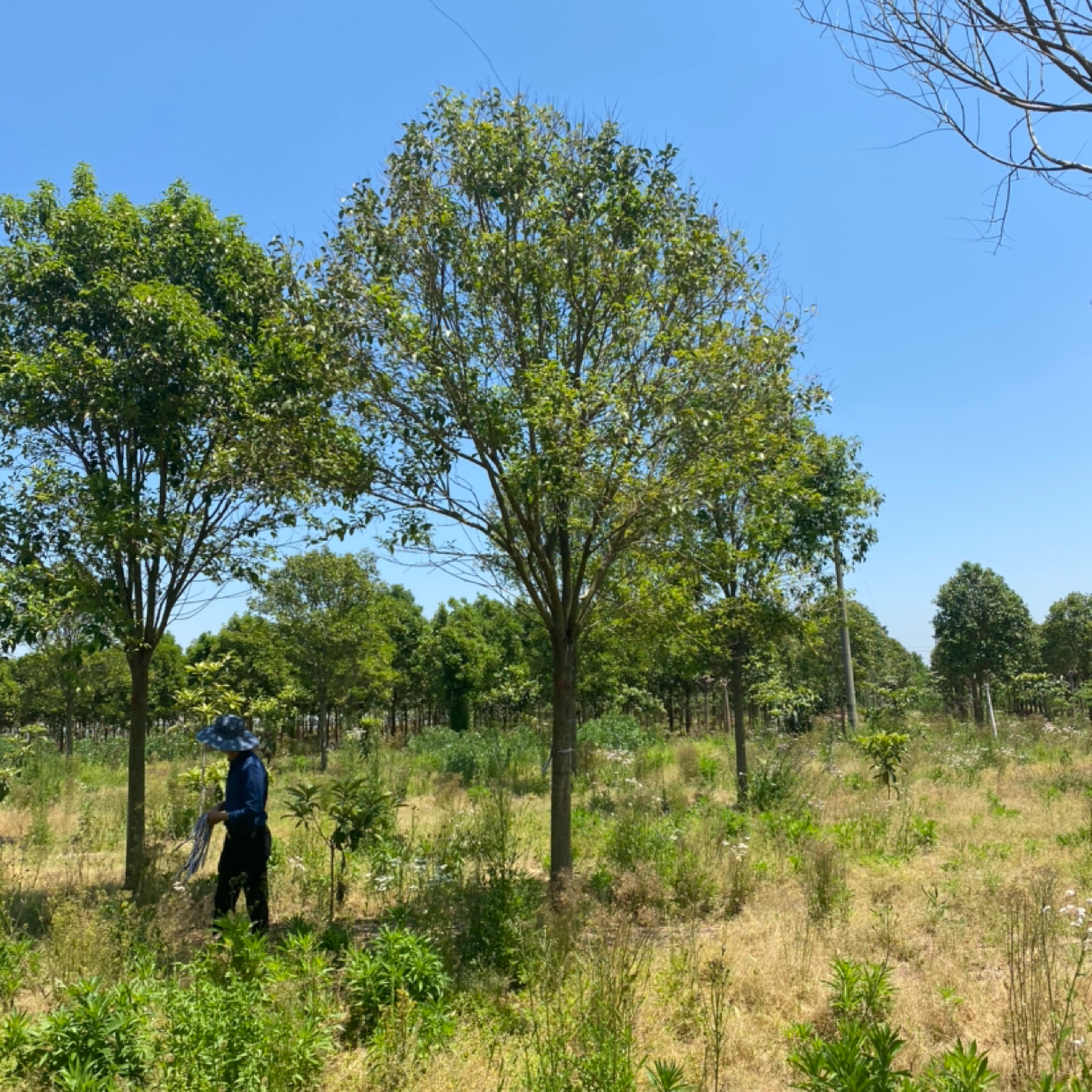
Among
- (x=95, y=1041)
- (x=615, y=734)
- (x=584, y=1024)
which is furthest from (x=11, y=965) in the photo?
(x=615, y=734)

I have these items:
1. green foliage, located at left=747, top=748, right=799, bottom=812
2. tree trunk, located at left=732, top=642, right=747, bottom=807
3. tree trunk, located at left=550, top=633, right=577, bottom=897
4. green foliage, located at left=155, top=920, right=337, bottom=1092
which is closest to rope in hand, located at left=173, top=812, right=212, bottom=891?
green foliage, located at left=155, top=920, right=337, bottom=1092

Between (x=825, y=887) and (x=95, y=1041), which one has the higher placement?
(x=95, y=1041)

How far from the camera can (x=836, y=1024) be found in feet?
12.9

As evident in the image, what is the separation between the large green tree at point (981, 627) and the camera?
2586 cm

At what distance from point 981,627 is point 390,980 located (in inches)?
1065

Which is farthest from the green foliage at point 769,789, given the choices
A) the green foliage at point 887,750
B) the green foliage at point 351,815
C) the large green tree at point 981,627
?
the large green tree at point 981,627

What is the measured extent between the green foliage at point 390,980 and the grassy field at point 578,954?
13 millimetres

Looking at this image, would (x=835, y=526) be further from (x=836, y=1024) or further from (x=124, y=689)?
(x=124, y=689)

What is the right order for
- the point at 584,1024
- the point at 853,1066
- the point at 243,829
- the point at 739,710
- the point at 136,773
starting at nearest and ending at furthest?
the point at 853,1066 → the point at 584,1024 → the point at 243,829 → the point at 136,773 → the point at 739,710

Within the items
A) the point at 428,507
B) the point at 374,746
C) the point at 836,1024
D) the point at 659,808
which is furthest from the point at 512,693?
the point at 836,1024

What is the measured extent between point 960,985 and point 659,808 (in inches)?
232

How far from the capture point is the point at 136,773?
6598mm

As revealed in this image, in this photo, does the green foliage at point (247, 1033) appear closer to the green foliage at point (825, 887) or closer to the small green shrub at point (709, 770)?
the green foliage at point (825, 887)

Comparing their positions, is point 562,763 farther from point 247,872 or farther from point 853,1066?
point 853,1066
